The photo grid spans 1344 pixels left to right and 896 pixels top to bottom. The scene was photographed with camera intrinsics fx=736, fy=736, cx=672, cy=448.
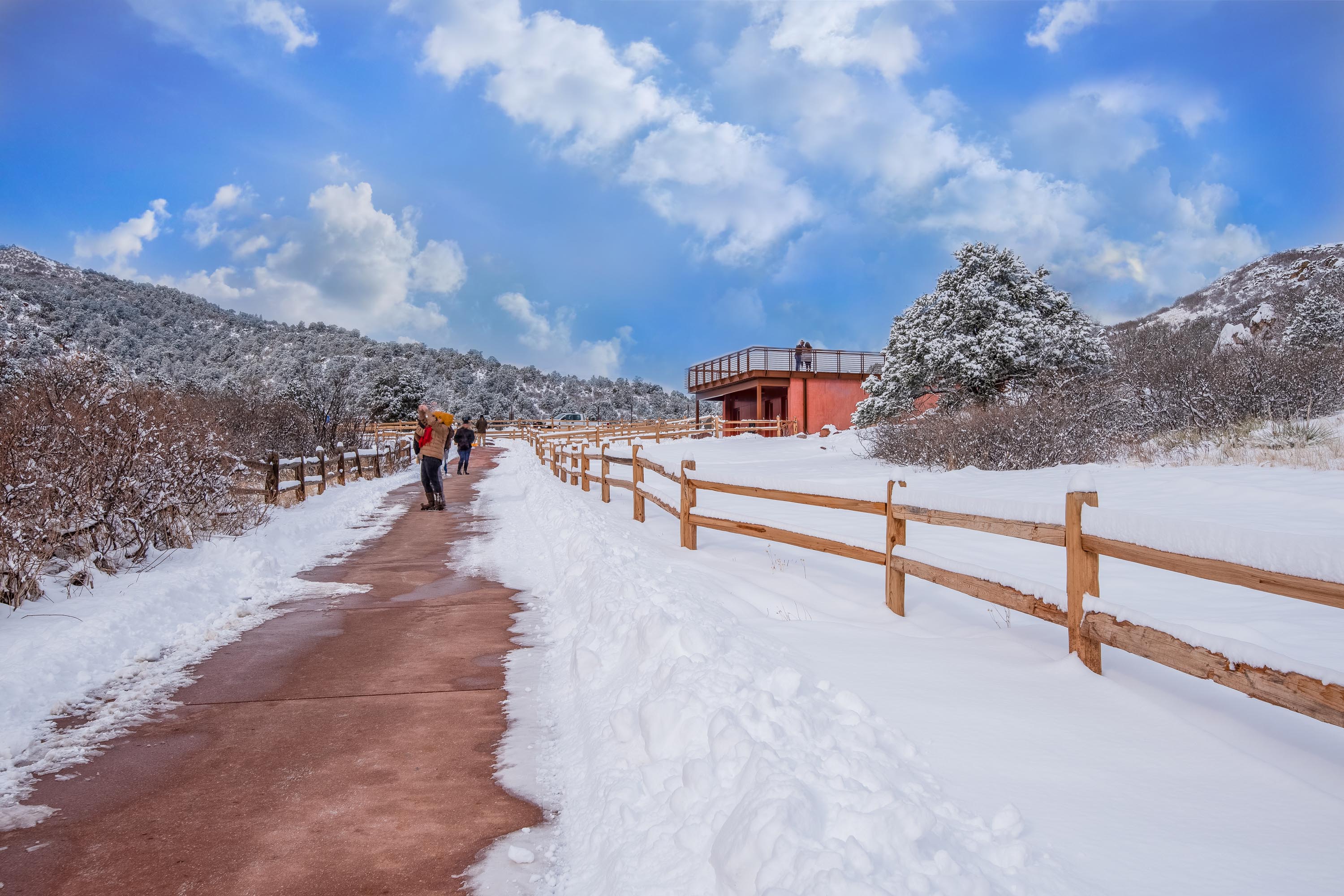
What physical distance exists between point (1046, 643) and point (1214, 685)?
825 mm

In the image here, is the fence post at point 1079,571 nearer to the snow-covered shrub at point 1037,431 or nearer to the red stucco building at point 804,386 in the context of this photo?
the snow-covered shrub at point 1037,431

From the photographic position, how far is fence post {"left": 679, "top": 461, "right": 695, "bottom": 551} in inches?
333

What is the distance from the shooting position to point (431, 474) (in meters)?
13.6

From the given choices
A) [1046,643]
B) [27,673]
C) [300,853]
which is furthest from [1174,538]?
[27,673]

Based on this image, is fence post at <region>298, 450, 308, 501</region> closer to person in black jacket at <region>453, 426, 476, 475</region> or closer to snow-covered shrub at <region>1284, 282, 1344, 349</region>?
person in black jacket at <region>453, 426, 476, 475</region>

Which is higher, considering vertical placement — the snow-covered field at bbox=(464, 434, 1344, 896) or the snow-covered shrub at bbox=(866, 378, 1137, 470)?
the snow-covered shrub at bbox=(866, 378, 1137, 470)

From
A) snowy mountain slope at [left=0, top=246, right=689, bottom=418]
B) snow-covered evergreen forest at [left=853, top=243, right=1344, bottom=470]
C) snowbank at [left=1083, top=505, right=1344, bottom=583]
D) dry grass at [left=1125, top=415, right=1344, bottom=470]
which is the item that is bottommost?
snowbank at [left=1083, top=505, right=1344, bottom=583]

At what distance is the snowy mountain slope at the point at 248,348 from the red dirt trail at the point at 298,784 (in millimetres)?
59610

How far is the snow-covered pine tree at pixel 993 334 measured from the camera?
65.1 ft

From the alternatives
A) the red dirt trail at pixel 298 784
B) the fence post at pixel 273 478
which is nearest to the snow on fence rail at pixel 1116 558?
the red dirt trail at pixel 298 784

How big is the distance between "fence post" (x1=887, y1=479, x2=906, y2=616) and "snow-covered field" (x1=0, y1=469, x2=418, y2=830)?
4.75 metres

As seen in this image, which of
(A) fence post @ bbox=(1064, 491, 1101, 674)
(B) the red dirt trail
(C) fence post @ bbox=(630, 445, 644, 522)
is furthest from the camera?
(C) fence post @ bbox=(630, 445, 644, 522)

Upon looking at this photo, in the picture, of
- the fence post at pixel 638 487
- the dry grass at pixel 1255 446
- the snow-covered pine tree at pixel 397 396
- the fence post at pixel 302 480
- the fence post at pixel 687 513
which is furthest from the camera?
the snow-covered pine tree at pixel 397 396

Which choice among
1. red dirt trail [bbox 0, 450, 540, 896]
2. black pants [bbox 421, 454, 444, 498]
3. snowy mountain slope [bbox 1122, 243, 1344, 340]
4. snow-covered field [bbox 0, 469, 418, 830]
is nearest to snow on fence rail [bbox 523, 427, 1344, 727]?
red dirt trail [bbox 0, 450, 540, 896]
